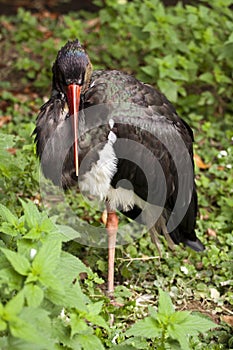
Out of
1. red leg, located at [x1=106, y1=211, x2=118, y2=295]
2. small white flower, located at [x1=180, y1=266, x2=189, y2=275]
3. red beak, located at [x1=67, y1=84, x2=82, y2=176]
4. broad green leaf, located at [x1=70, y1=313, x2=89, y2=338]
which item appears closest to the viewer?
broad green leaf, located at [x1=70, y1=313, x2=89, y2=338]

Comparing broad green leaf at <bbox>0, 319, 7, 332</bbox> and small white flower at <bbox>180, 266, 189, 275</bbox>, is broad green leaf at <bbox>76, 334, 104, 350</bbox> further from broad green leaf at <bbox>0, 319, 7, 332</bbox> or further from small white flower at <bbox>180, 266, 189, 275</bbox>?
small white flower at <bbox>180, 266, 189, 275</bbox>

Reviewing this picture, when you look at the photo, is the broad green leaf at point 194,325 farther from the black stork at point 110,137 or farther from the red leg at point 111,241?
the red leg at point 111,241

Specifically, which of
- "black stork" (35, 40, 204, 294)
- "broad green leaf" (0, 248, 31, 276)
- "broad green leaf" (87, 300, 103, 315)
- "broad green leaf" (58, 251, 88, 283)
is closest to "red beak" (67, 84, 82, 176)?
"black stork" (35, 40, 204, 294)

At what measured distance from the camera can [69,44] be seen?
4.30 meters

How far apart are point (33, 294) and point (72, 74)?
1.73 m

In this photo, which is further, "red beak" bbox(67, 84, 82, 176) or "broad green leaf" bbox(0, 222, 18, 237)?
"red beak" bbox(67, 84, 82, 176)

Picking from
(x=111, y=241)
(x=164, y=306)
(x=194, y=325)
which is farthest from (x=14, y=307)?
(x=111, y=241)

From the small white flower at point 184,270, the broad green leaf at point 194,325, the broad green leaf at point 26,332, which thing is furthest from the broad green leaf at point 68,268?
the small white flower at point 184,270

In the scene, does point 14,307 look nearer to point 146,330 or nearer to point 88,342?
point 88,342

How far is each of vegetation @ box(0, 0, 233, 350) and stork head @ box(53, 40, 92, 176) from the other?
40 cm

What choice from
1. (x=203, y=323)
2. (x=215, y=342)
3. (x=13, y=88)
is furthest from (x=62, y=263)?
(x=13, y=88)

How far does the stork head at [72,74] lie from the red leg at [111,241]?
812 mm

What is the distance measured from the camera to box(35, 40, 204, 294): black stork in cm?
422

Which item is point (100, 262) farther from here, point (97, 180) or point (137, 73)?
point (137, 73)
